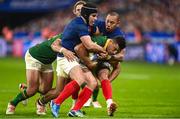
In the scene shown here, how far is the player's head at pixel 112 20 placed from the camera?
46.5 ft

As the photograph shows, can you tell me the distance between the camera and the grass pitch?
14609mm

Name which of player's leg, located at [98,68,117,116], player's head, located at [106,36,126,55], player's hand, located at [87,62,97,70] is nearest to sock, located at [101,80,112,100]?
player's leg, located at [98,68,117,116]

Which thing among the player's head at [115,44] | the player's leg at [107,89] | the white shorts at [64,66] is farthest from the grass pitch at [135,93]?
the player's head at [115,44]

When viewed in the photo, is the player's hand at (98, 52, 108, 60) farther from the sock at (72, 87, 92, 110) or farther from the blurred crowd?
the blurred crowd

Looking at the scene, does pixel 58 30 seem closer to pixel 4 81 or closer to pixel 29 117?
pixel 4 81

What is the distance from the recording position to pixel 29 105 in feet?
54.9

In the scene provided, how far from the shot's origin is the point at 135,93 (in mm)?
20766

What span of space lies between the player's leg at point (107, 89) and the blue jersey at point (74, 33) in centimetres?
95

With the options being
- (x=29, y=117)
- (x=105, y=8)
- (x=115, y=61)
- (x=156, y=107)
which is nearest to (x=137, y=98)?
(x=156, y=107)

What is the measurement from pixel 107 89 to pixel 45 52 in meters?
1.49

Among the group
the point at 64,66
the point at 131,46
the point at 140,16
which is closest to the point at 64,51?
the point at 64,66

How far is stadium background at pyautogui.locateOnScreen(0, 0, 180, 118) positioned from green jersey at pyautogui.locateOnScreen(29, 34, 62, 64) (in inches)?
45.3

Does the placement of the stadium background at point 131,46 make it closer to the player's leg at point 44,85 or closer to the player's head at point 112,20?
the player's leg at point 44,85

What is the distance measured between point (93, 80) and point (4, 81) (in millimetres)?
12048
